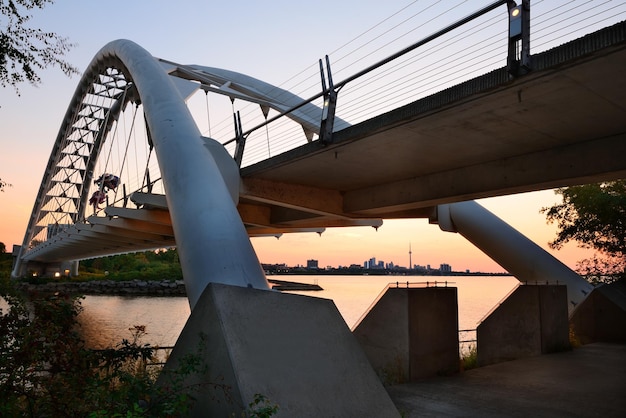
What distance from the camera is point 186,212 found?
8.41 m

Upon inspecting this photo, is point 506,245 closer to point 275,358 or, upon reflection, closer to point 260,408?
point 275,358

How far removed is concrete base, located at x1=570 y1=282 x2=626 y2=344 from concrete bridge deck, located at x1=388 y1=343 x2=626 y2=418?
13.3 feet

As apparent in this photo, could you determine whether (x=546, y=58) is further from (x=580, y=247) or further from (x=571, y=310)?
(x=580, y=247)

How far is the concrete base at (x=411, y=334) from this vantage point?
1073cm

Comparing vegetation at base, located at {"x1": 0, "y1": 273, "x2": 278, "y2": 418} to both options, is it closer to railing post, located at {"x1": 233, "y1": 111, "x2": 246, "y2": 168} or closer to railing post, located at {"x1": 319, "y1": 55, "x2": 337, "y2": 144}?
railing post, located at {"x1": 319, "y1": 55, "x2": 337, "y2": 144}

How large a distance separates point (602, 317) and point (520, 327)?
4837mm

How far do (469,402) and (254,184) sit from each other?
289 inches

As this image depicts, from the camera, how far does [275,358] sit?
→ 16.4ft

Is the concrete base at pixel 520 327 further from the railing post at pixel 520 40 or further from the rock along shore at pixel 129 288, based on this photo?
the rock along shore at pixel 129 288

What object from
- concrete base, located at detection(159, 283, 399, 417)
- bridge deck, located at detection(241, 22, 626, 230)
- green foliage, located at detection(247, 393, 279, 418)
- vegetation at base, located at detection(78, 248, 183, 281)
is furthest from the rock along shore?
green foliage, located at detection(247, 393, 279, 418)

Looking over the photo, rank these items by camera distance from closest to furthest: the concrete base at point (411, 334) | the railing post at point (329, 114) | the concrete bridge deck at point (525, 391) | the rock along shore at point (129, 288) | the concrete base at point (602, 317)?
the concrete bridge deck at point (525, 391), the railing post at point (329, 114), the concrete base at point (411, 334), the concrete base at point (602, 317), the rock along shore at point (129, 288)

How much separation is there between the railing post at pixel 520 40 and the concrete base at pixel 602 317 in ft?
44.9

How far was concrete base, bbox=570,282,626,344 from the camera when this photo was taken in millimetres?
16562

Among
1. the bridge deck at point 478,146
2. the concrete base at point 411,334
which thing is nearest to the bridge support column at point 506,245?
the bridge deck at point 478,146
